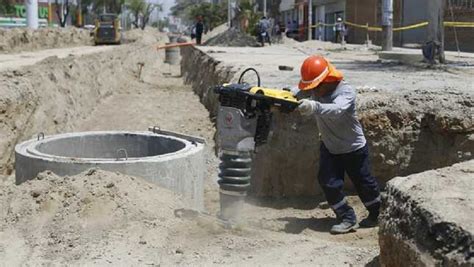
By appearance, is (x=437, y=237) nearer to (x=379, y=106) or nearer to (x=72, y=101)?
(x=379, y=106)

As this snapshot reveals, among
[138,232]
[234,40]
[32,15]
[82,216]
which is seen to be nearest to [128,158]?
[82,216]

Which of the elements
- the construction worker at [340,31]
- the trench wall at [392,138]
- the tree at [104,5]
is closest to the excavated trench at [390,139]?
the trench wall at [392,138]

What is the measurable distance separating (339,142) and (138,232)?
191cm

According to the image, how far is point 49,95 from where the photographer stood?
12.7 metres

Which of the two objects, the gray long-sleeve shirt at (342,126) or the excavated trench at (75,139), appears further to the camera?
the excavated trench at (75,139)

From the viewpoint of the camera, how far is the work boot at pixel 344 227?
5922 mm

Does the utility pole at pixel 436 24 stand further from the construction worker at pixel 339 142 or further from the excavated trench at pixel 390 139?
the construction worker at pixel 339 142

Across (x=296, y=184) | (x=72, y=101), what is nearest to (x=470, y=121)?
(x=296, y=184)

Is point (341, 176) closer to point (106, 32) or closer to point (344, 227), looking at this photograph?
point (344, 227)

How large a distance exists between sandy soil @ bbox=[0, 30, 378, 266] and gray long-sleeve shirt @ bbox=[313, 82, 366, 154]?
82cm

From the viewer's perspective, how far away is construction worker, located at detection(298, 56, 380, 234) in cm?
548

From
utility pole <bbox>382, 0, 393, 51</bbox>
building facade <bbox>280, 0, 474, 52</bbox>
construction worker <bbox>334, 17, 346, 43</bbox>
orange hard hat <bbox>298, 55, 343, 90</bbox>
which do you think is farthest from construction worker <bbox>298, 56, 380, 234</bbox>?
construction worker <bbox>334, 17, 346, 43</bbox>

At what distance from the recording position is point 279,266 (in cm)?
459

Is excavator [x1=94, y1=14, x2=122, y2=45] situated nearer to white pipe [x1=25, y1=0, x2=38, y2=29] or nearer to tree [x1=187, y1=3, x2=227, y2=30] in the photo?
white pipe [x1=25, y1=0, x2=38, y2=29]
